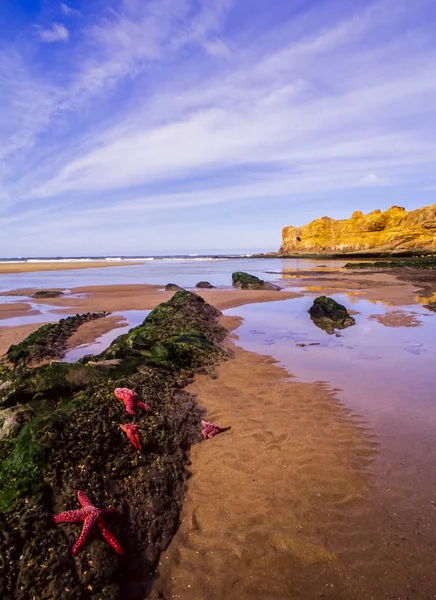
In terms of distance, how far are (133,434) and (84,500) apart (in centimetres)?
114

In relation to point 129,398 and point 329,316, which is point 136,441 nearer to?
point 129,398

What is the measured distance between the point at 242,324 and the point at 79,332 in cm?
614

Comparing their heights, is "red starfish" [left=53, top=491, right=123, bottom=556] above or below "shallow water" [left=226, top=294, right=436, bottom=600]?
above

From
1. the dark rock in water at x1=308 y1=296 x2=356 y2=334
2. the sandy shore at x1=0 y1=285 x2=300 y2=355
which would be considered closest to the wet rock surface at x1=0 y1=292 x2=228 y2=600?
the sandy shore at x1=0 y1=285 x2=300 y2=355

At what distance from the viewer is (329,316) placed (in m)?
13.5

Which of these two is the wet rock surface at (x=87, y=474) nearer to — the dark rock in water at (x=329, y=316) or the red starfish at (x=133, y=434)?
the red starfish at (x=133, y=434)

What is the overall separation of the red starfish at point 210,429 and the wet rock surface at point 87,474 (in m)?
0.12

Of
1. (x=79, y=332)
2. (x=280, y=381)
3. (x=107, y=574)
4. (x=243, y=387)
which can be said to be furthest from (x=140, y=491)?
(x=79, y=332)

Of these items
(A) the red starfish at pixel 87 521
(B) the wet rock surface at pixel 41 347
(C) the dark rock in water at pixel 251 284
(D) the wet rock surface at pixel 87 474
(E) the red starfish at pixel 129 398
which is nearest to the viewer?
(D) the wet rock surface at pixel 87 474

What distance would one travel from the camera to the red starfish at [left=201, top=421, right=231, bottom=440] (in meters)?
5.42

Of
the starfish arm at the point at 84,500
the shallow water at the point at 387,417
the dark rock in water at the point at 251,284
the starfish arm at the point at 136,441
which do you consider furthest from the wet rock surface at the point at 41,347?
the dark rock in water at the point at 251,284

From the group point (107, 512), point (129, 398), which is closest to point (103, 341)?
point (129, 398)

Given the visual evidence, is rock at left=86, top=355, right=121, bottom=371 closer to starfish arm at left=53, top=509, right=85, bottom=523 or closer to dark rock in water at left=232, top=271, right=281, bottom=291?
starfish arm at left=53, top=509, right=85, bottom=523

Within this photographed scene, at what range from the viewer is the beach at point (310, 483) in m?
3.17
